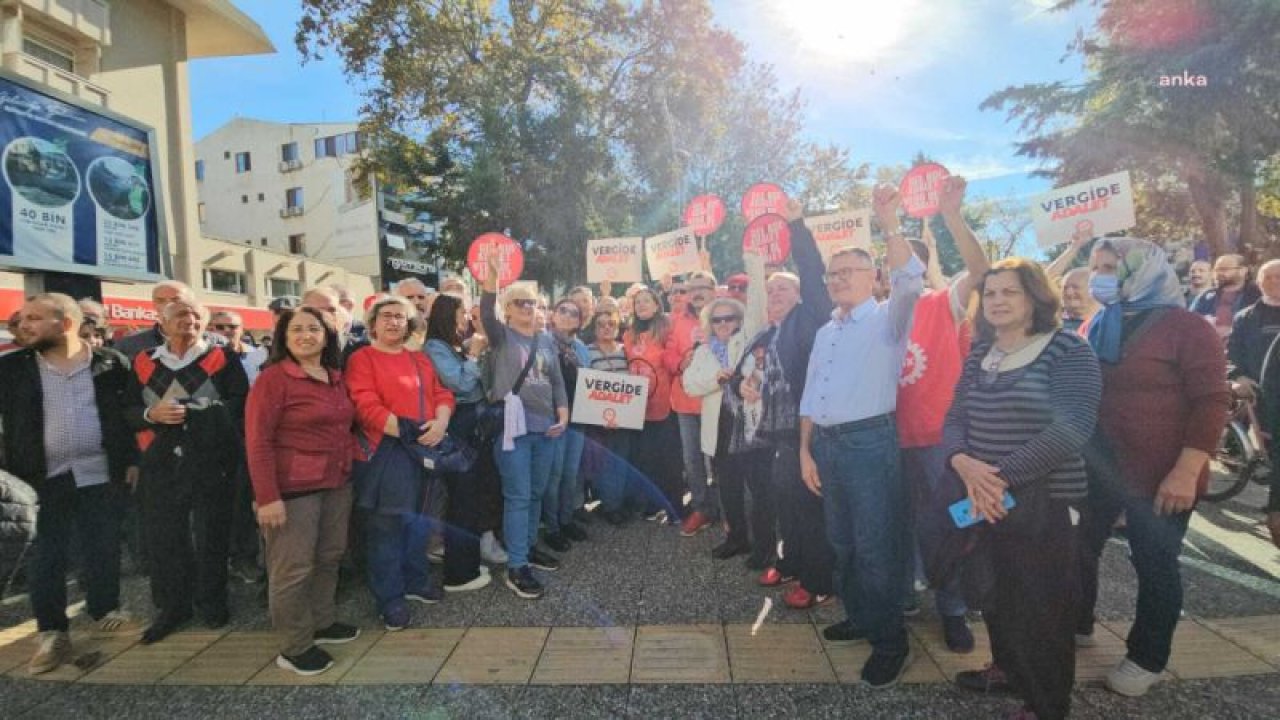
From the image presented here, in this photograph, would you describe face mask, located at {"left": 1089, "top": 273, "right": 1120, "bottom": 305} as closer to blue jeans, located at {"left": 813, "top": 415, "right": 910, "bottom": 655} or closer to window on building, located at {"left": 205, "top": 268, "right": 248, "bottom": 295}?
blue jeans, located at {"left": 813, "top": 415, "right": 910, "bottom": 655}

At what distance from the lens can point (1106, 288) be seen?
3031 millimetres

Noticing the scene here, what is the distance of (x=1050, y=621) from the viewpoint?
7.84 ft

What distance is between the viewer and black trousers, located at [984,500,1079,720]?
2.39 meters

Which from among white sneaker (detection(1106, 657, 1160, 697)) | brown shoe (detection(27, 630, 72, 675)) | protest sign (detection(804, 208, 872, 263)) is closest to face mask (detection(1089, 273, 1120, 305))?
white sneaker (detection(1106, 657, 1160, 697))

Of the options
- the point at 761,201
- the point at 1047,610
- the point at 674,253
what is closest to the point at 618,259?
the point at 674,253

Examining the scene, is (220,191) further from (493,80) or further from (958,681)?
(958,681)

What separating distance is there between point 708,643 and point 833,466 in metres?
1.18

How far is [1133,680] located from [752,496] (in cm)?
226

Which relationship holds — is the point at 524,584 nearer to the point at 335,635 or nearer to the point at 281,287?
the point at 335,635

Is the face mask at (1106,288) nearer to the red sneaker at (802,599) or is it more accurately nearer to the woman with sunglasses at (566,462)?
the red sneaker at (802,599)

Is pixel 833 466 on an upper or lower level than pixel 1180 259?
lower

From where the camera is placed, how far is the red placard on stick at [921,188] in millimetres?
5894

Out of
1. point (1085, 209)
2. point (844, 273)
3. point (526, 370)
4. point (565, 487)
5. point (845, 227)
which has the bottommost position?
point (565, 487)

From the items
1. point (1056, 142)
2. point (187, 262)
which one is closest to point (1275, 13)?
point (1056, 142)
